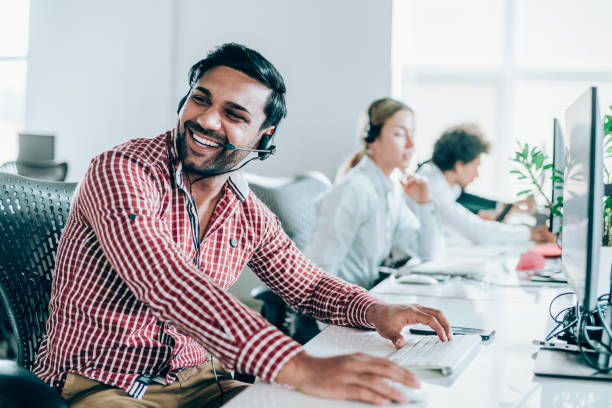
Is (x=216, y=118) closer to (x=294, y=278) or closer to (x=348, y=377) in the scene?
(x=294, y=278)

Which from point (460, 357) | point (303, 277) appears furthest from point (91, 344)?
point (460, 357)

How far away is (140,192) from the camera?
3.68 ft

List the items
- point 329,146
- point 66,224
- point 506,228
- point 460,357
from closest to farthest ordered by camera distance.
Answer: point 460,357 < point 66,224 < point 506,228 < point 329,146

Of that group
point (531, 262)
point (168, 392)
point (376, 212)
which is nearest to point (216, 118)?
point (168, 392)

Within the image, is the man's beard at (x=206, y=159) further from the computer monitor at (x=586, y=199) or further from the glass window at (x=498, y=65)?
the glass window at (x=498, y=65)

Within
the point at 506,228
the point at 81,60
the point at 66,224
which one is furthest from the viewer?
the point at 81,60

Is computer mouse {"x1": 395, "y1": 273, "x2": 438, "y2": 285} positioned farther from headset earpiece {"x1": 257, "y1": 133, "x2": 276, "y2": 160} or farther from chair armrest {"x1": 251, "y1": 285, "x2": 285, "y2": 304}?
headset earpiece {"x1": 257, "y1": 133, "x2": 276, "y2": 160}

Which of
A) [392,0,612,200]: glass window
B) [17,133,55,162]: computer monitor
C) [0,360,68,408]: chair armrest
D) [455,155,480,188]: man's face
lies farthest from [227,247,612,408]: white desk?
[17,133,55,162]: computer monitor

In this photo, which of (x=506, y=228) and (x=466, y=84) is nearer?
(x=506, y=228)

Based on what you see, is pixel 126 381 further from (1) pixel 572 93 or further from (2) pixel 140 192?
(1) pixel 572 93

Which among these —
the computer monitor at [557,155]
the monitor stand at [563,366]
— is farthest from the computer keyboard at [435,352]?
the computer monitor at [557,155]

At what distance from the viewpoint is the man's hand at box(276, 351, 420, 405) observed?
0.89 metres

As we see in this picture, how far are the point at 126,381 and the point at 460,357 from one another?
60 cm

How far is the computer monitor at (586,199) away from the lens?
3.04 ft
